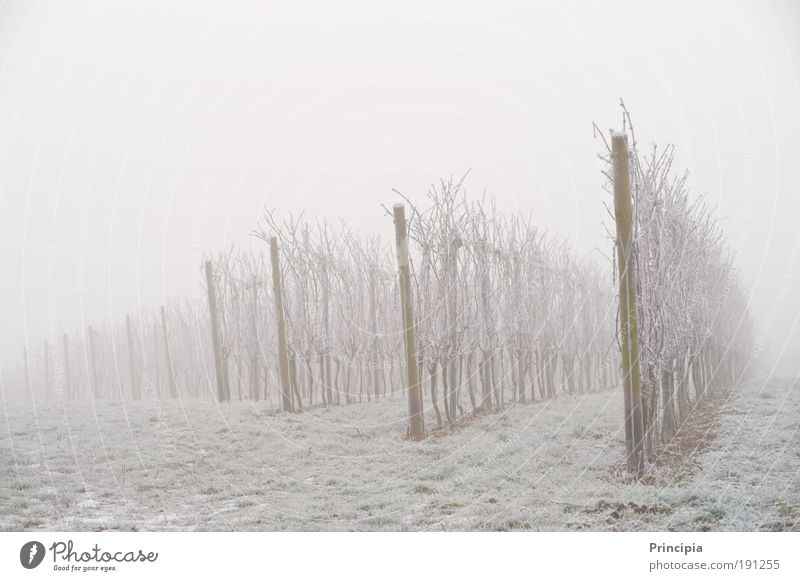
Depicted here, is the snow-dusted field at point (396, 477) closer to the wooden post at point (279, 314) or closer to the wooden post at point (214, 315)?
the wooden post at point (279, 314)

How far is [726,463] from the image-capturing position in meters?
4.12

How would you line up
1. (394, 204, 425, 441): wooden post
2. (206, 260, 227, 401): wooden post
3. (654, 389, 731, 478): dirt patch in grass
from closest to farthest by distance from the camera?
1. (654, 389, 731, 478): dirt patch in grass
2. (394, 204, 425, 441): wooden post
3. (206, 260, 227, 401): wooden post

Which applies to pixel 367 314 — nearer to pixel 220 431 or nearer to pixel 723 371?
pixel 220 431

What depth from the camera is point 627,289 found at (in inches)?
149

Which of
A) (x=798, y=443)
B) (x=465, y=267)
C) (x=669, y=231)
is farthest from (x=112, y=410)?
(x=798, y=443)

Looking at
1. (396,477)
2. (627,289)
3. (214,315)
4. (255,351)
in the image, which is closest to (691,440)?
(627,289)
